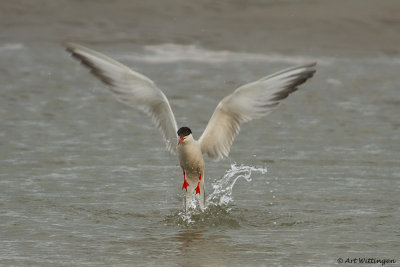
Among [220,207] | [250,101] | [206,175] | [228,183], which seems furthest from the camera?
[206,175]

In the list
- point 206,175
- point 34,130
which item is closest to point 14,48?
point 34,130

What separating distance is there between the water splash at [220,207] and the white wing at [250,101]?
1.80ft

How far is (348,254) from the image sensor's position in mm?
6840

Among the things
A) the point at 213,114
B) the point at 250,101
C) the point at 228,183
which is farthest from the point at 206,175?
the point at 250,101

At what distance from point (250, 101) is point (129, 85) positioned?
104cm

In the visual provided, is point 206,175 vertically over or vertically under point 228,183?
over

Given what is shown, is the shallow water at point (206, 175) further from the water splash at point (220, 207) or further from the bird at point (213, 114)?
the bird at point (213, 114)

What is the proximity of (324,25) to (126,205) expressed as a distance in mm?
8345

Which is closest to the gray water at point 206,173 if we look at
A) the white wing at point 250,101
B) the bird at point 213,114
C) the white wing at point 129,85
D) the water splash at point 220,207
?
the water splash at point 220,207

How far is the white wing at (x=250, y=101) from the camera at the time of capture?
7707mm

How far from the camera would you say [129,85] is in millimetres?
7910

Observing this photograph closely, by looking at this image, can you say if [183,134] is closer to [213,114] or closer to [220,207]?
[213,114]

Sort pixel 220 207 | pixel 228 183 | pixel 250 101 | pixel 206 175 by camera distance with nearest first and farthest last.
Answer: pixel 250 101
pixel 220 207
pixel 228 183
pixel 206 175

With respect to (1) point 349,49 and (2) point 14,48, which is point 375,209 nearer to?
(1) point 349,49
